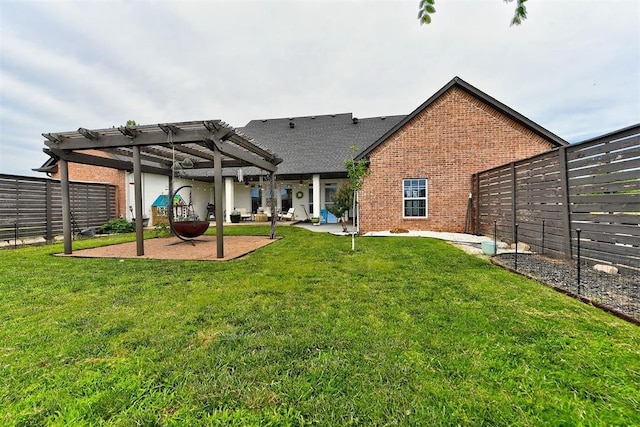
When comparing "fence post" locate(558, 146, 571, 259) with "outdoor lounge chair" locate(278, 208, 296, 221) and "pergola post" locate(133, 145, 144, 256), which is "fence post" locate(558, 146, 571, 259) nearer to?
"pergola post" locate(133, 145, 144, 256)

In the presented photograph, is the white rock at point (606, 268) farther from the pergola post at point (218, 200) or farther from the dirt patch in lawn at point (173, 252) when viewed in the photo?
the pergola post at point (218, 200)

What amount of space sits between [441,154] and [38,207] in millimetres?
14766

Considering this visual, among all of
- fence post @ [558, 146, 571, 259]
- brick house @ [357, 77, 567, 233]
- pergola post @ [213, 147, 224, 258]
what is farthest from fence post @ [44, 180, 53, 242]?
fence post @ [558, 146, 571, 259]

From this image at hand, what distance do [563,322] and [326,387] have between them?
2553 millimetres

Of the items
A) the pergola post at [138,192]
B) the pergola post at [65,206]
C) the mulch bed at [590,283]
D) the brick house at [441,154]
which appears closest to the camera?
the mulch bed at [590,283]

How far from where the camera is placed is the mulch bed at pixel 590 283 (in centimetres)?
321

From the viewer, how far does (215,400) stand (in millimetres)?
1722

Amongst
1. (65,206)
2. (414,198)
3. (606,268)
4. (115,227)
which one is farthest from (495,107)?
(115,227)

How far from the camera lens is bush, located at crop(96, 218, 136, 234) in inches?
482

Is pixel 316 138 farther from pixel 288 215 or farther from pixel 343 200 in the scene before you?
pixel 343 200

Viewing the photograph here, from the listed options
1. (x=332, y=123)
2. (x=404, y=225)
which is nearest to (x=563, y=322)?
(x=404, y=225)

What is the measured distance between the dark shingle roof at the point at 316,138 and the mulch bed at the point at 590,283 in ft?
36.7

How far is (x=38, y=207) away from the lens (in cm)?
999

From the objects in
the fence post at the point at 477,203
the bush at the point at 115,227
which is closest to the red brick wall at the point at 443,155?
the fence post at the point at 477,203
